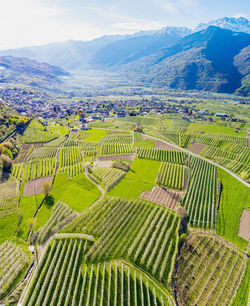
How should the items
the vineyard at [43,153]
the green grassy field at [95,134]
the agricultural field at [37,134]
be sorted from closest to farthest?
the vineyard at [43,153] < the agricultural field at [37,134] < the green grassy field at [95,134]

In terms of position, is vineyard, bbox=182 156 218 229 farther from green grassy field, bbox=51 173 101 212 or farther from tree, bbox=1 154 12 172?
tree, bbox=1 154 12 172

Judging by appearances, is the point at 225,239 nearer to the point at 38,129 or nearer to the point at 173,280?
the point at 173,280

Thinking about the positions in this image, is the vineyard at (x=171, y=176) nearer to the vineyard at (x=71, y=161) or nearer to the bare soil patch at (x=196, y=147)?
the bare soil patch at (x=196, y=147)

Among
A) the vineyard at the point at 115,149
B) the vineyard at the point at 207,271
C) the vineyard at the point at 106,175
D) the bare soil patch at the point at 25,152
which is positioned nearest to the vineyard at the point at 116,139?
the vineyard at the point at 115,149

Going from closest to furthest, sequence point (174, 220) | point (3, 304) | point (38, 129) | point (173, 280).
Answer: point (3, 304)
point (173, 280)
point (174, 220)
point (38, 129)

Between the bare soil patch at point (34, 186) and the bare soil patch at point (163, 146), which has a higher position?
the bare soil patch at point (163, 146)

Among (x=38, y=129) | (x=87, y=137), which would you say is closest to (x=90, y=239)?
(x=87, y=137)

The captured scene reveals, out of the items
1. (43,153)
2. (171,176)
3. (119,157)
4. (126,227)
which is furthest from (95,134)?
(126,227)
